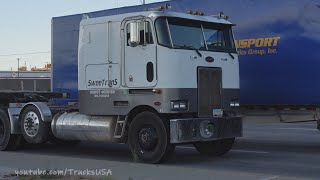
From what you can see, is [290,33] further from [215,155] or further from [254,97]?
[215,155]

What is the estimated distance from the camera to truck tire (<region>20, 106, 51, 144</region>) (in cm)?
1315

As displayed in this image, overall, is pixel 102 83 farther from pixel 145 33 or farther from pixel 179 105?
pixel 179 105

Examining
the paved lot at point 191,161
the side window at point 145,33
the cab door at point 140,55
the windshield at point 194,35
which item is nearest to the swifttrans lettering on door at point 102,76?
the cab door at point 140,55

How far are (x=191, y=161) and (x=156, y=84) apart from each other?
2.02m

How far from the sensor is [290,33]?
40.5ft

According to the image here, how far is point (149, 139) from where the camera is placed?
37.0 ft

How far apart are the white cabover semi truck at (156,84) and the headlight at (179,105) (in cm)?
2

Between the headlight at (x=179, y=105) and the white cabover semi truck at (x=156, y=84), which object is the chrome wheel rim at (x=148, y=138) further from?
the headlight at (x=179, y=105)

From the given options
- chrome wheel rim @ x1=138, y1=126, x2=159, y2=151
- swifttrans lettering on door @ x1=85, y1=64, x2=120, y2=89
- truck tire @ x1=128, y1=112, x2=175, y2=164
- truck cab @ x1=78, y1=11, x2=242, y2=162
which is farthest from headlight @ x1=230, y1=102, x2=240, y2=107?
swifttrans lettering on door @ x1=85, y1=64, x2=120, y2=89

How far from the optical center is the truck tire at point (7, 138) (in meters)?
14.0

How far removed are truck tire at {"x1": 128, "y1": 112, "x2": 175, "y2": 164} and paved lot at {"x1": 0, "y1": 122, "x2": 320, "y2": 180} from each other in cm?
25

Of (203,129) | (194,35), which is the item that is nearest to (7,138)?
(203,129)

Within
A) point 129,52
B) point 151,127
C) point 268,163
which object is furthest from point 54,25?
point 268,163

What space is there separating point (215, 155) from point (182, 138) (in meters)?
2.23
